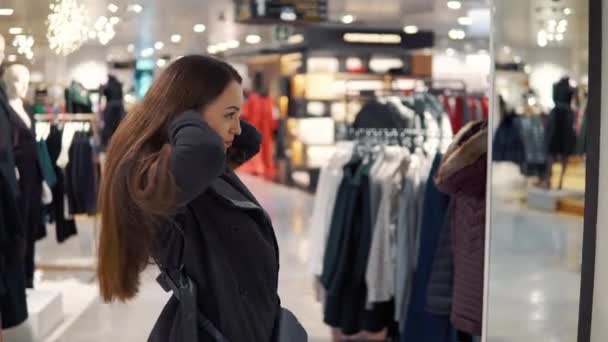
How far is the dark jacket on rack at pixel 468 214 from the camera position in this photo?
2.83m

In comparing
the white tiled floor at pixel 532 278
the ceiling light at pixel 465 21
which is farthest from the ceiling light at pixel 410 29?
the white tiled floor at pixel 532 278

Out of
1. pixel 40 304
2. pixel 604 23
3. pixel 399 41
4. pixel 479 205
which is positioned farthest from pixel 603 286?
pixel 399 41

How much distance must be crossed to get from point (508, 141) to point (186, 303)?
1.59 meters

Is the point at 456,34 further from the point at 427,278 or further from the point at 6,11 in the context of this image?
the point at 6,11

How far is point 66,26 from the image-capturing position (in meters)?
2.77

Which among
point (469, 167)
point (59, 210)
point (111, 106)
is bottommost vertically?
point (59, 210)

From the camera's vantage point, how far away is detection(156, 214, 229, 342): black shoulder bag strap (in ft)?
5.67

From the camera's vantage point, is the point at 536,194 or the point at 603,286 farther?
the point at 536,194

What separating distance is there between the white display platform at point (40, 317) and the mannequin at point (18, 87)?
915 mm

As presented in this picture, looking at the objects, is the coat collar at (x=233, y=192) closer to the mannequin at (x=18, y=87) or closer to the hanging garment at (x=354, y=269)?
the mannequin at (x=18, y=87)

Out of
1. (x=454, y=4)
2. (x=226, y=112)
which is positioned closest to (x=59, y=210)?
(x=226, y=112)

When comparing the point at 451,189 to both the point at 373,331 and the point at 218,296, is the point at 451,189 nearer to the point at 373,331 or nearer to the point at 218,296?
the point at 373,331

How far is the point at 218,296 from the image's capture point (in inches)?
69.6

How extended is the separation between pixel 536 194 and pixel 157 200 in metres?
1.90
